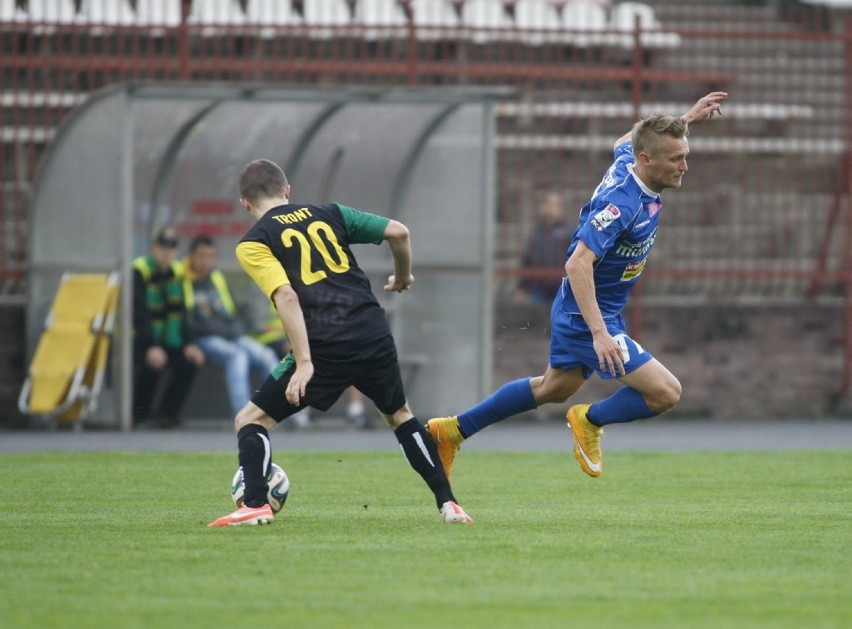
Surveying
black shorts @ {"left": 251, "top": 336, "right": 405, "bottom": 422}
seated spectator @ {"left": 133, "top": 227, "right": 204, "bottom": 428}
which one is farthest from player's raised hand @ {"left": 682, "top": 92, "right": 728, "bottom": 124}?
seated spectator @ {"left": 133, "top": 227, "right": 204, "bottom": 428}

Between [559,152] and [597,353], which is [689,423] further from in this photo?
[597,353]

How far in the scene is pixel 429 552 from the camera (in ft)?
20.8

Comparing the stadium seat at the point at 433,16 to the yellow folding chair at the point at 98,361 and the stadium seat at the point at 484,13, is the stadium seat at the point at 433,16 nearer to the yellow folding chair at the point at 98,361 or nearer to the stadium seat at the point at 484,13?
the stadium seat at the point at 484,13

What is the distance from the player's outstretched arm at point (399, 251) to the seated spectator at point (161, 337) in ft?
22.5

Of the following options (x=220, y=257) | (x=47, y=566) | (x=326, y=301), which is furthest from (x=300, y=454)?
(x=47, y=566)

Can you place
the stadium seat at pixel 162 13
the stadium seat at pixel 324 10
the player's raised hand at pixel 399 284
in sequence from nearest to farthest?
the player's raised hand at pixel 399 284 < the stadium seat at pixel 162 13 < the stadium seat at pixel 324 10

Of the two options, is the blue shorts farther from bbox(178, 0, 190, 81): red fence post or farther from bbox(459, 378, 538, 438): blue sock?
bbox(178, 0, 190, 81): red fence post

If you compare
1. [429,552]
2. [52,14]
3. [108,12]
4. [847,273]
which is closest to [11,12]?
[52,14]

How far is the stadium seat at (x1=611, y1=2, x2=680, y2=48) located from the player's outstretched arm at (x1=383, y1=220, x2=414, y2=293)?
8.45 m

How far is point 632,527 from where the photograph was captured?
725cm

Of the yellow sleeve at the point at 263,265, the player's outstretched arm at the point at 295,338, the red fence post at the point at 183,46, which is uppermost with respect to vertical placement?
the red fence post at the point at 183,46

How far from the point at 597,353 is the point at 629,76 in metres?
8.52

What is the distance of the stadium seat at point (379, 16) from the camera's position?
606 inches

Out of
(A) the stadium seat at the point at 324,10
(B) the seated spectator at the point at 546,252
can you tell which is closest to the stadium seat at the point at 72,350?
(A) the stadium seat at the point at 324,10
